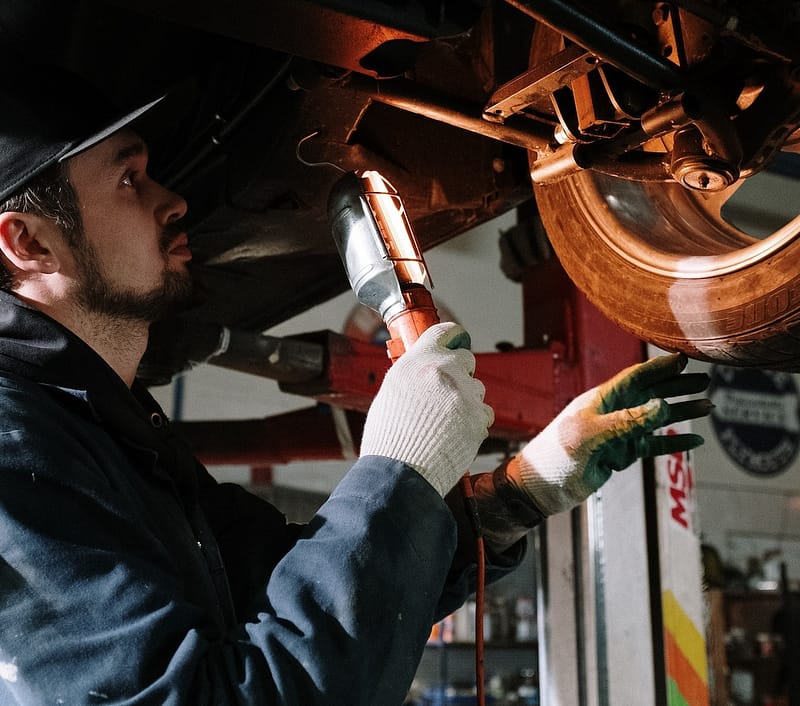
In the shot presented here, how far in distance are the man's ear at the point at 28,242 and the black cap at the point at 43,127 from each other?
0.03 m

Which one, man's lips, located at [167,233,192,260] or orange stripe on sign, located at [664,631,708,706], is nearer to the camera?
man's lips, located at [167,233,192,260]

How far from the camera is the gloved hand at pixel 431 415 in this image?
81 centimetres

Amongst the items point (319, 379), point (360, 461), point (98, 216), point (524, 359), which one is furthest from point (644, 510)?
point (98, 216)

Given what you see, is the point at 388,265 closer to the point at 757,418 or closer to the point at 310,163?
the point at 310,163

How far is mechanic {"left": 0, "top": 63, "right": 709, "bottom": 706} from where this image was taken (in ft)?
2.32

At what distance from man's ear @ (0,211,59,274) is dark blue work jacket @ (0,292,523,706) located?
162 millimetres

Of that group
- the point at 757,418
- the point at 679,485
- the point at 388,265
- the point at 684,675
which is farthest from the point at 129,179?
the point at 757,418

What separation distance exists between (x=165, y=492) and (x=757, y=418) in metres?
5.33

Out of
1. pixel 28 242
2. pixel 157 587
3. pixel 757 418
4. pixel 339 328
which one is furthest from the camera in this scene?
pixel 757 418

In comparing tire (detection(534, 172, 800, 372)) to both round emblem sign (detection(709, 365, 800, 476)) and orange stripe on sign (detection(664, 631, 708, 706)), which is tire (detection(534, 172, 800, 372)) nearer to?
orange stripe on sign (detection(664, 631, 708, 706))

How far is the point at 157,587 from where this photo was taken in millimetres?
739

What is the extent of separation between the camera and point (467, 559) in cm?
110

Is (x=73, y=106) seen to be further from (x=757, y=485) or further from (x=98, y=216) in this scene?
(x=757, y=485)

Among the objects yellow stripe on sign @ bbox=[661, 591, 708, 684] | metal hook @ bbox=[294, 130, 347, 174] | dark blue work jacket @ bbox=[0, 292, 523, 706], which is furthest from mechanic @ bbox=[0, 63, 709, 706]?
yellow stripe on sign @ bbox=[661, 591, 708, 684]
